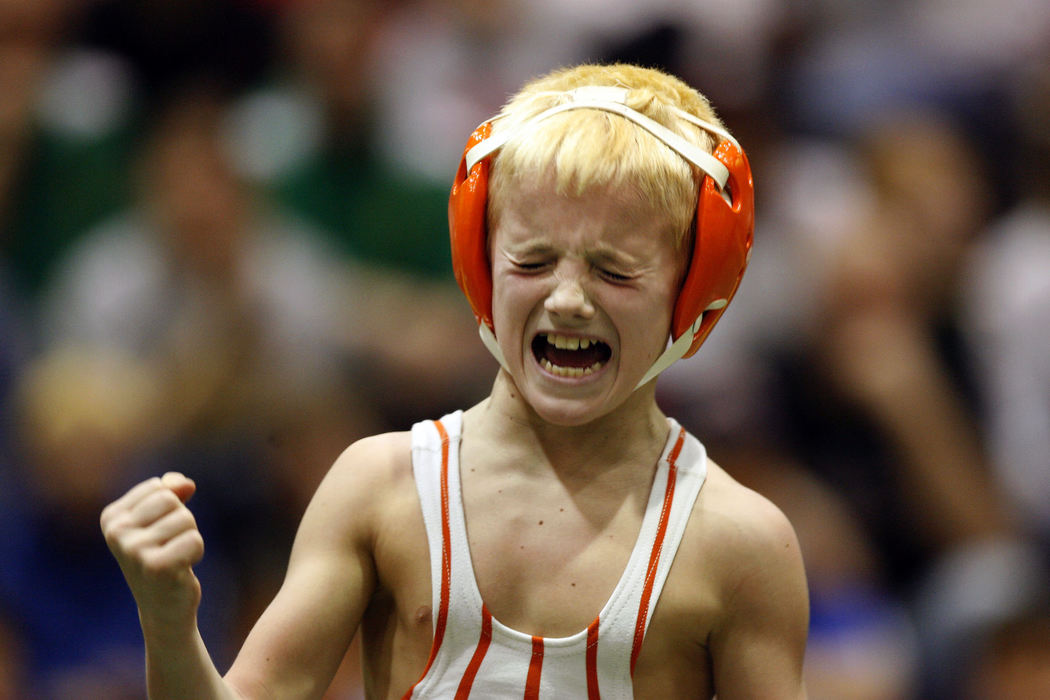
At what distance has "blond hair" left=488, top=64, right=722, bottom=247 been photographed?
6.05ft

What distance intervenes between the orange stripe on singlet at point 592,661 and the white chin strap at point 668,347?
349mm

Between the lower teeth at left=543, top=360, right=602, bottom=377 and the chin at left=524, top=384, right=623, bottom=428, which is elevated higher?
the lower teeth at left=543, top=360, right=602, bottom=377

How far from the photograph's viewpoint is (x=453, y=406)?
3721 millimetres

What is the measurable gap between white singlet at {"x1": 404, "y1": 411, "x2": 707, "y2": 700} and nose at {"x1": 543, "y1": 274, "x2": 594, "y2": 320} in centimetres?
32

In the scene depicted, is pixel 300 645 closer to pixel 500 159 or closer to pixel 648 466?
pixel 648 466

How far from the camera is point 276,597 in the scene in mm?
1961

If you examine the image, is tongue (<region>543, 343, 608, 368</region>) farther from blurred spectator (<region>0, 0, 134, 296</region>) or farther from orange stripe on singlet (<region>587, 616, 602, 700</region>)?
blurred spectator (<region>0, 0, 134, 296</region>)

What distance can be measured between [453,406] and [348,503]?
5.74 feet

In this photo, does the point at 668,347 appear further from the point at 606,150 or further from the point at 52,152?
the point at 52,152

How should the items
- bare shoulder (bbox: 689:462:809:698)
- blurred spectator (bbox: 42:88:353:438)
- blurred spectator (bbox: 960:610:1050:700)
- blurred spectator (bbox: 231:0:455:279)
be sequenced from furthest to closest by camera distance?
blurred spectator (bbox: 231:0:455:279) → blurred spectator (bbox: 42:88:353:438) → blurred spectator (bbox: 960:610:1050:700) → bare shoulder (bbox: 689:462:809:698)

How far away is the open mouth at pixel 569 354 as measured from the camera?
190cm

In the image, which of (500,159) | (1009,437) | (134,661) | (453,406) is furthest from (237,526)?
(1009,437)

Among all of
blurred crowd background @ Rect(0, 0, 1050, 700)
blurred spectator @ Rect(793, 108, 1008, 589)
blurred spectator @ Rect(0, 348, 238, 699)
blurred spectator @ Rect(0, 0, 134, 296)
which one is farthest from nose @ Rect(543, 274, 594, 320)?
blurred spectator @ Rect(0, 0, 134, 296)

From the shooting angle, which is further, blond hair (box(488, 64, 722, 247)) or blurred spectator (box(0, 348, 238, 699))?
blurred spectator (box(0, 348, 238, 699))
